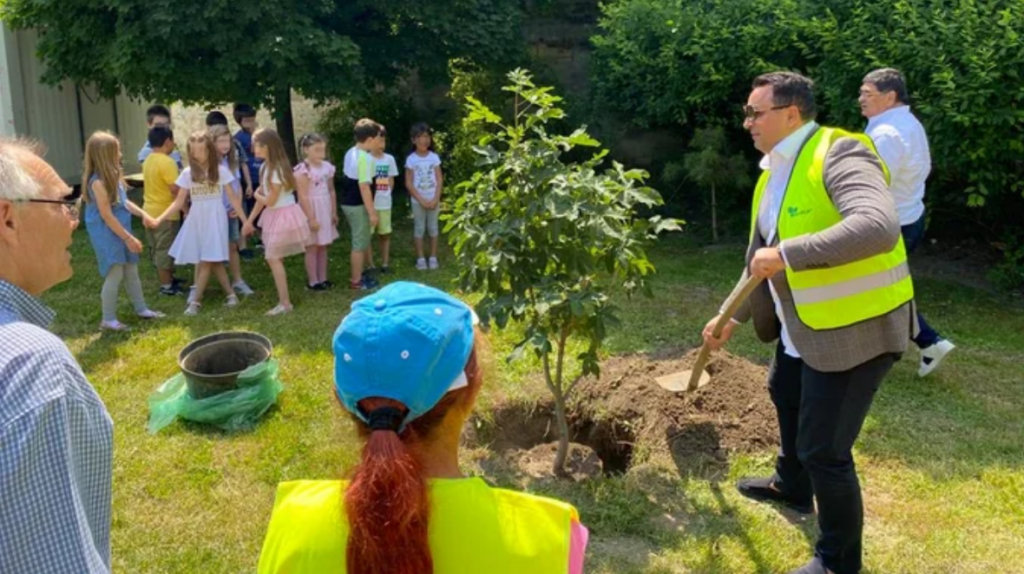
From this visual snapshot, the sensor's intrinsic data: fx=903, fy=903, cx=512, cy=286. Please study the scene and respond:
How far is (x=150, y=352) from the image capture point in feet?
21.7

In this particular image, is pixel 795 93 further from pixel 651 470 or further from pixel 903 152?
pixel 903 152

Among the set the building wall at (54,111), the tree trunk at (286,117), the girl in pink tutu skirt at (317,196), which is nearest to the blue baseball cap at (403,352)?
the girl in pink tutu skirt at (317,196)

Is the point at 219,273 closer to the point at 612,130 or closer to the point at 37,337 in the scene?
the point at 612,130

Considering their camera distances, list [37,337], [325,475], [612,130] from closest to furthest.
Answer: [37,337] < [325,475] < [612,130]

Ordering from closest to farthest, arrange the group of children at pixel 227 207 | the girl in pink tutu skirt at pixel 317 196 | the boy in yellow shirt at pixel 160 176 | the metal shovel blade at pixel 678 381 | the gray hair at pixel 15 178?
the gray hair at pixel 15 178 → the metal shovel blade at pixel 678 381 → the group of children at pixel 227 207 → the boy in yellow shirt at pixel 160 176 → the girl in pink tutu skirt at pixel 317 196

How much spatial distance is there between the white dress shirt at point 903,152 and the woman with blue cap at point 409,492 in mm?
4839

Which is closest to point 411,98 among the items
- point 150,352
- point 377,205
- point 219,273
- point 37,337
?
point 377,205

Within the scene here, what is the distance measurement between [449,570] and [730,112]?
917 centimetres

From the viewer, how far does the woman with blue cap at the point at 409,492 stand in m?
1.57

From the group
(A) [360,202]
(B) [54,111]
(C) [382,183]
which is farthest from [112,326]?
(B) [54,111]

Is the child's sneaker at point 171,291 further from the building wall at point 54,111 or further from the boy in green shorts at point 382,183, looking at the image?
the building wall at point 54,111

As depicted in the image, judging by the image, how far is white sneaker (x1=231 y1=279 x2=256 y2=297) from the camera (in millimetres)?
8109

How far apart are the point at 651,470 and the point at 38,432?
3.53 m

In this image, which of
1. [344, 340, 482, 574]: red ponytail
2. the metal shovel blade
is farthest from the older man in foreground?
the metal shovel blade
